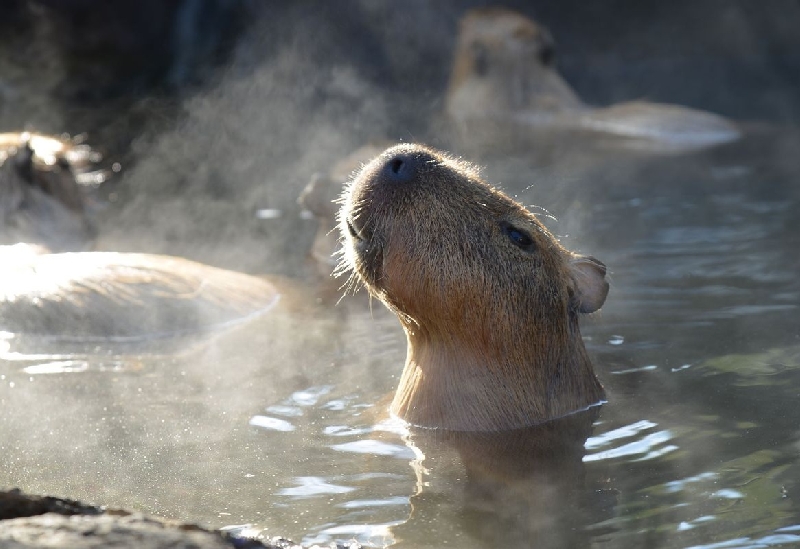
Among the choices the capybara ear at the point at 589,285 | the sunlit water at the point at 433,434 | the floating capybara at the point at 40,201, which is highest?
the floating capybara at the point at 40,201

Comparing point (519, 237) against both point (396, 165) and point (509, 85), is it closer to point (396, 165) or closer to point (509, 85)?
point (396, 165)

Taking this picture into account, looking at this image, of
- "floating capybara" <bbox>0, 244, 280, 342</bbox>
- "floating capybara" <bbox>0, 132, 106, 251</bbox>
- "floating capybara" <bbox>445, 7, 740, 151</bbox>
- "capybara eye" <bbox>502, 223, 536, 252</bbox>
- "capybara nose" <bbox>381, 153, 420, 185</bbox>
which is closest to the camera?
"capybara nose" <bbox>381, 153, 420, 185</bbox>

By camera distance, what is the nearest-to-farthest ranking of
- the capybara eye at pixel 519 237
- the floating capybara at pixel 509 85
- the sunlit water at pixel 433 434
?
the sunlit water at pixel 433 434 → the capybara eye at pixel 519 237 → the floating capybara at pixel 509 85

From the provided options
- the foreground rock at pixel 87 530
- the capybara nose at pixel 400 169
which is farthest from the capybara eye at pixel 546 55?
the foreground rock at pixel 87 530

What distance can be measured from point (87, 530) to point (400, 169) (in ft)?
6.92

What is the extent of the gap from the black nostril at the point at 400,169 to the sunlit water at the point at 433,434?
0.96 m

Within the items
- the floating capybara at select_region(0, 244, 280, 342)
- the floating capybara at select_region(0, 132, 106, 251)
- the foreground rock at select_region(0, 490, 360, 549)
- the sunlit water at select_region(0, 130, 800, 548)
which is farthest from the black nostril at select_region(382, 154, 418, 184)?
the floating capybara at select_region(0, 132, 106, 251)

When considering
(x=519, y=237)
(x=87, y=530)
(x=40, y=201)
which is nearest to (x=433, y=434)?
(x=519, y=237)

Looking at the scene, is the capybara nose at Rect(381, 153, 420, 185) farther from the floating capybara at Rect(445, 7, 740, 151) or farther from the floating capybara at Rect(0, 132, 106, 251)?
the floating capybara at Rect(445, 7, 740, 151)

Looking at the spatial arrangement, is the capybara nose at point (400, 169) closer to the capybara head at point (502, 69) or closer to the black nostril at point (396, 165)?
the black nostril at point (396, 165)

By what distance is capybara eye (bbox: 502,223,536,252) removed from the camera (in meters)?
4.63

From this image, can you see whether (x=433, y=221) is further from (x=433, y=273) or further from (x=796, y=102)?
(x=796, y=102)

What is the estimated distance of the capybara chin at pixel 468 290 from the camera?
436cm

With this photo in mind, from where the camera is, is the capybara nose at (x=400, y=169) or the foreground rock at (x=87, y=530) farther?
→ the capybara nose at (x=400, y=169)
